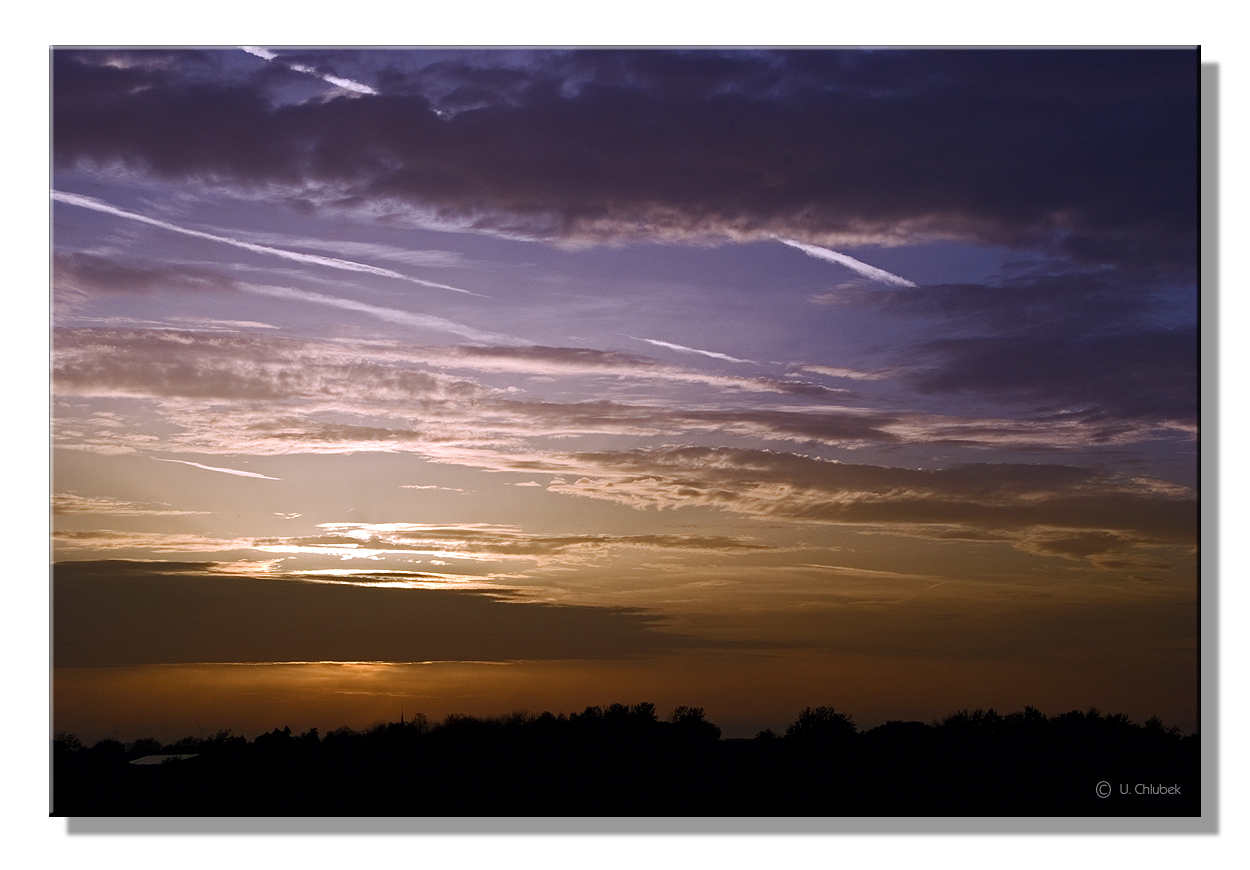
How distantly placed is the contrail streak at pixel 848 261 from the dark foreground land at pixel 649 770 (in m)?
3.58

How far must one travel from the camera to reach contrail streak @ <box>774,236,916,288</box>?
9594 mm

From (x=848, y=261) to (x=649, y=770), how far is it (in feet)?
14.5

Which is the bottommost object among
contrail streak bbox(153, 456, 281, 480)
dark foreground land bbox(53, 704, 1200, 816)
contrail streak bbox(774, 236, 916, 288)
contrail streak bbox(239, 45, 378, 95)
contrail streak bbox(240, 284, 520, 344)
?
dark foreground land bbox(53, 704, 1200, 816)

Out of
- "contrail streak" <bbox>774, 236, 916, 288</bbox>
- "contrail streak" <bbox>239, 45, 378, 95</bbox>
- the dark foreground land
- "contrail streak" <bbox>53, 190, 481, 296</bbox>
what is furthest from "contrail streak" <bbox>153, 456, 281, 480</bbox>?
"contrail streak" <bbox>774, 236, 916, 288</bbox>

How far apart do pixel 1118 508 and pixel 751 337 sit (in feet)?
10.5

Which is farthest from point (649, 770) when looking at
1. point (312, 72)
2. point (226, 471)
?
point (312, 72)

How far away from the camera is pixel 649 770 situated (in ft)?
29.9

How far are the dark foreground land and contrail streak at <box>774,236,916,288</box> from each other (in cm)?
358

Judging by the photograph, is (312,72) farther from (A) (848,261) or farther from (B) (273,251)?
(A) (848,261)

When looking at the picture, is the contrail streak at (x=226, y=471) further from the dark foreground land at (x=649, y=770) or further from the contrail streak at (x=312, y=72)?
the contrail streak at (x=312, y=72)

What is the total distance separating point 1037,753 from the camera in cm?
899

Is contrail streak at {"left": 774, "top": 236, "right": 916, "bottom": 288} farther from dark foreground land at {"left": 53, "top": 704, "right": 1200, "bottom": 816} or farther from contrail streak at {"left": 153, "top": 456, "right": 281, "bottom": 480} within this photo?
contrail streak at {"left": 153, "top": 456, "right": 281, "bottom": 480}

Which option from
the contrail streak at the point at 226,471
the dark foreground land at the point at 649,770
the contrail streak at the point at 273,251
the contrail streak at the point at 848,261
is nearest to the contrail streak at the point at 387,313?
the contrail streak at the point at 273,251

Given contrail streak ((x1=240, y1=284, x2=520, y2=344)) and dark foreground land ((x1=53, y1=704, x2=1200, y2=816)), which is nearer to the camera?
dark foreground land ((x1=53, y1=704, x2=1200, y2=816))
